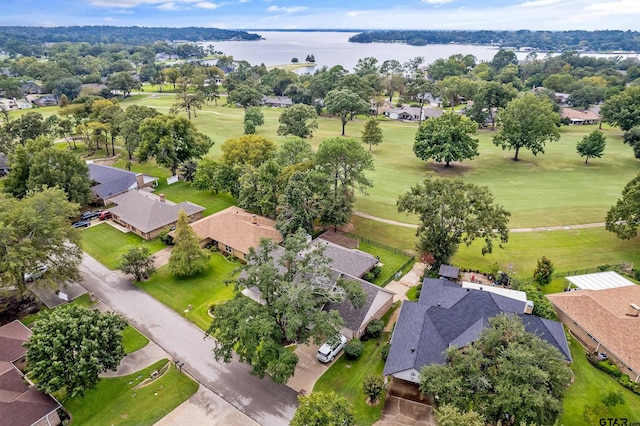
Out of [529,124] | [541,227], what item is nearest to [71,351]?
[541,227]

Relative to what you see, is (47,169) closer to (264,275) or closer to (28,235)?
(28,235)

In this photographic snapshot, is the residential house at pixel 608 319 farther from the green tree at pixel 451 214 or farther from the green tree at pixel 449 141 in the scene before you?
the green tree at pixel 449 141

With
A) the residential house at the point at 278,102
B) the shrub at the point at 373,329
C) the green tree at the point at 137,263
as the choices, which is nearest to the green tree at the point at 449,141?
the shrub at the point at 373,329

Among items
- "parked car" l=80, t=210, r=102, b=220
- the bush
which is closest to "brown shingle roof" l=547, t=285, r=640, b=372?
the bush

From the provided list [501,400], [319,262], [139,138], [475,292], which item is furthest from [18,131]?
[501,400]

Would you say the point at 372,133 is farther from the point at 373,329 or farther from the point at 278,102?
the point at 278,102
